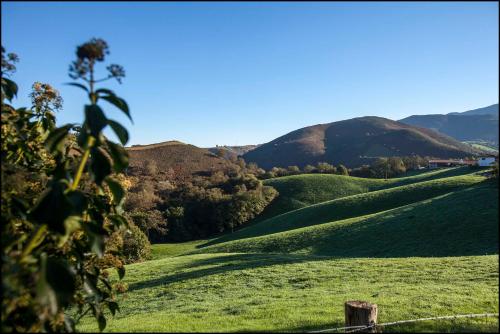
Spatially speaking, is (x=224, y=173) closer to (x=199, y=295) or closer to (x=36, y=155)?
(x=199, y=295)

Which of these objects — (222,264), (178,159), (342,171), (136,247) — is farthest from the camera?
(178,159)

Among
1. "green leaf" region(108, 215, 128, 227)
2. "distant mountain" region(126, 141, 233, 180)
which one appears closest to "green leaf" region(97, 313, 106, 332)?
"green leaf" region(108, 215, 128, 227)

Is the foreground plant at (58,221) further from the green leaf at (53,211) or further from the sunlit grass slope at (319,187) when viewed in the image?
the sunlit grass slope at (319,187)

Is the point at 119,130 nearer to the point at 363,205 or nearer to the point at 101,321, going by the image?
the point at 101,321

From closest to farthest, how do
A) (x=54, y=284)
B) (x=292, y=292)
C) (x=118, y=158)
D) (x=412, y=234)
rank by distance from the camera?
1. (x=54, y=284)
2. (x=118, y=158)
3. (x=292, y=292)
4. (x=412, y=234)

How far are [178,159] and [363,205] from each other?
97879 millimetres

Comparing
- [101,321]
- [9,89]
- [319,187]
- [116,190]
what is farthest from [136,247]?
[319,187]

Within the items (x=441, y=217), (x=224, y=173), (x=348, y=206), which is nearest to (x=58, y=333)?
(x=441, y=217)

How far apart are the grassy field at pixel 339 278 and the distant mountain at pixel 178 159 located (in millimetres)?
83794

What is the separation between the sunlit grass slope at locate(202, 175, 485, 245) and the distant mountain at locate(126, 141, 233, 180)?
60966 millimetres

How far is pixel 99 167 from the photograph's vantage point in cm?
377

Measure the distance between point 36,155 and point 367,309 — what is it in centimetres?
619

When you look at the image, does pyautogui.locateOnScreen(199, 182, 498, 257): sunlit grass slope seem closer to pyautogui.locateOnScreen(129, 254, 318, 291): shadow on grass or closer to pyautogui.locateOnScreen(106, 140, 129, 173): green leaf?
pyautogui.locateOnScreen(129, 254, 318, 291): shadow on grass

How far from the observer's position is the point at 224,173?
11588cm
